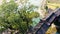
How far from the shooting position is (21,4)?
1972 millimetres

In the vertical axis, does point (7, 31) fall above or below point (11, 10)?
below

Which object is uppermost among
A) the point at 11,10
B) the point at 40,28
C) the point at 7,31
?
the point at 40,28

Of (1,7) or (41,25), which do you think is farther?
(1,7)

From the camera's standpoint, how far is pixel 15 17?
1.81 m

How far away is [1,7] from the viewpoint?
1.95 metres

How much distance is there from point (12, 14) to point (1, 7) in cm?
19

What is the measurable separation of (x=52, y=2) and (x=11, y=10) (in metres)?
1.08

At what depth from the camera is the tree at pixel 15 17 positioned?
1.83 metres

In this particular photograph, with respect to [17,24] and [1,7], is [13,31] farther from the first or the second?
[1,7]

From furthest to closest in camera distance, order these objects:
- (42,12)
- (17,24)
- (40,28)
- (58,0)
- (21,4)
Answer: (58,0)
(42,12)
(21,4)
(17,24)
(40,28)

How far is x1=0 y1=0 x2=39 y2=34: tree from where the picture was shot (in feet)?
6.00

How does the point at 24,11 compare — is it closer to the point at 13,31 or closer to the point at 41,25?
the point at 13,31

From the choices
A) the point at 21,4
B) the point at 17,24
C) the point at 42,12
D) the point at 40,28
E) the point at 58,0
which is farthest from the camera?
the point at 58,0

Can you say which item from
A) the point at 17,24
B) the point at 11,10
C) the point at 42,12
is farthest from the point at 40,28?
the point at 42,12
